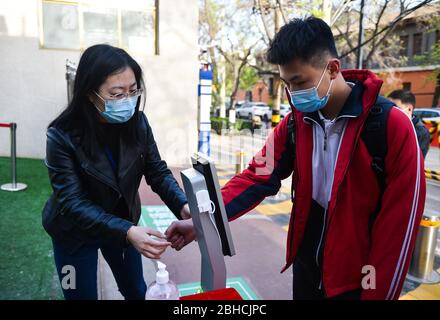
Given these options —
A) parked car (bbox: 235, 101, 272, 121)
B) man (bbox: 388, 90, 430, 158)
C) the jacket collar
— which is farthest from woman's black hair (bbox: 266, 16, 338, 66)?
parked car (bbox: 235, 101, 272, 121)

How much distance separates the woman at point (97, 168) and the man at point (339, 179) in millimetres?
334

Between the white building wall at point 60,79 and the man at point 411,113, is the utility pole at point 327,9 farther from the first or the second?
the man at point 411,113

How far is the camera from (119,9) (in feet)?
27.4

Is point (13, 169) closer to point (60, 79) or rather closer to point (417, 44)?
point (60, 79)

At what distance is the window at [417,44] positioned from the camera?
2566cm

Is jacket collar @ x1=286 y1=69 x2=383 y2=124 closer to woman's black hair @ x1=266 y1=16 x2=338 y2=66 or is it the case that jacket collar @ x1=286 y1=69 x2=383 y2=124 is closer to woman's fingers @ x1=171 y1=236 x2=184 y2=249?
woman's black hair @ x1=266 y1=16 x2=338 y2=66

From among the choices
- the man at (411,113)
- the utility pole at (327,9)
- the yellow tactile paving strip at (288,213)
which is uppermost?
the utility pole at (327,9)

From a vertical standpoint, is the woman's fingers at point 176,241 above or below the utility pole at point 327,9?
below

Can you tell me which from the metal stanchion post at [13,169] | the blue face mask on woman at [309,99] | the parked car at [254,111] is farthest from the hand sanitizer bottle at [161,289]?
the parked car at [254,111]

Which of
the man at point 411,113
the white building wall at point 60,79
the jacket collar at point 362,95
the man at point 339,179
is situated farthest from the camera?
the white building wall at point 60,79

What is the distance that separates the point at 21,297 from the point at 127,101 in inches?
82.4

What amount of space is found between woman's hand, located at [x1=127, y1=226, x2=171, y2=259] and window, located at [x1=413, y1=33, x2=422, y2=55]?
1147 inches

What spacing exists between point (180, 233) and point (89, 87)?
78 centimetres

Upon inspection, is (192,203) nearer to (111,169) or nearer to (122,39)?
(111,169)
